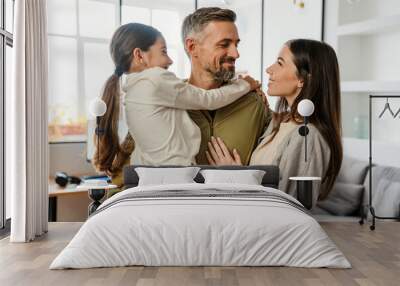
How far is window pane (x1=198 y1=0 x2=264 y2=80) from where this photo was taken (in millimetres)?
6848

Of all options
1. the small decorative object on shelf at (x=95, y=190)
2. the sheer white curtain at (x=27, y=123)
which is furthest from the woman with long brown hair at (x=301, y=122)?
the sheer white curtain at (x=27, y=123)

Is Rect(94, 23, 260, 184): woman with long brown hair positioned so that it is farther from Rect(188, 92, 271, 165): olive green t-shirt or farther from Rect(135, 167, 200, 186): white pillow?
Rect(135, 167, 200, 186): white pillow

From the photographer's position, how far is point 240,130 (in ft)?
22.2

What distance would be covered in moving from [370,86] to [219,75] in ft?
5.41

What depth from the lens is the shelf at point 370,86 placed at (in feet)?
21.0

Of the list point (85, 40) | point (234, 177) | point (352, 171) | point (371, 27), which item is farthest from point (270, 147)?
point (85, 40)

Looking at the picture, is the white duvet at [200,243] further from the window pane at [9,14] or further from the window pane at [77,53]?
the window pane at [9,14]

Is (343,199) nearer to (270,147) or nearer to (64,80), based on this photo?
(270,147)

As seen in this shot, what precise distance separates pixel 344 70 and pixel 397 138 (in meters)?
0.96

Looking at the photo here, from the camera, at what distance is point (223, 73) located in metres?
6.79

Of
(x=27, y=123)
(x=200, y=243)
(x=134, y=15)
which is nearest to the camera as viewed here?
(x=200, y=243)

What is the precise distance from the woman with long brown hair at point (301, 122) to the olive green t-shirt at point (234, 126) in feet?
0.23

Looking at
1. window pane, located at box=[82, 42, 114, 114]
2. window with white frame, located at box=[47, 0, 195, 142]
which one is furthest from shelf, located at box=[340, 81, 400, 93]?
window pane, located at box=[82, 42, 114, 114]

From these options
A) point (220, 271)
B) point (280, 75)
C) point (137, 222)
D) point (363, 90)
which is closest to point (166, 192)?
point (137, 222)
